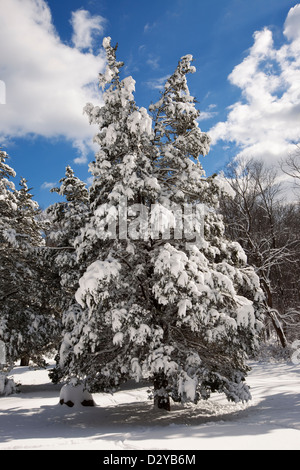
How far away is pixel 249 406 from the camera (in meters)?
10.3

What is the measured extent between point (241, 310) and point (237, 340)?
910mm

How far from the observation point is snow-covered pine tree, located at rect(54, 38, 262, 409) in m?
7.71

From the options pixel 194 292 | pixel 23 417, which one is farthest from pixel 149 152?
pixel 23 417

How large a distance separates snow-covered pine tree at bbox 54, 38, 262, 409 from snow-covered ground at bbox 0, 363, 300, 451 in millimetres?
843

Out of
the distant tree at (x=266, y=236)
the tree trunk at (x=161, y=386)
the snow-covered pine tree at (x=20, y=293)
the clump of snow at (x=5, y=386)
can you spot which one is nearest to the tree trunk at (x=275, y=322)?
the distant tree at (x=266, y=236)

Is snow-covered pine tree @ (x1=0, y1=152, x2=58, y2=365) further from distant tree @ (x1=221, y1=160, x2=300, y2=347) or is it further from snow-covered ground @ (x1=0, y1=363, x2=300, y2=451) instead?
distant tree @ (x1=221, y1=160, x2=300, y2=347)

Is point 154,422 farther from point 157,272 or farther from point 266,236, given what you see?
point 266,236

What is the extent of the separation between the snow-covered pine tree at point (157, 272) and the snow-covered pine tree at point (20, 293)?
10.9 ft

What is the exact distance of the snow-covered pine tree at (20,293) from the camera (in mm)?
11961

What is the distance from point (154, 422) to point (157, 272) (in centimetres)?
409

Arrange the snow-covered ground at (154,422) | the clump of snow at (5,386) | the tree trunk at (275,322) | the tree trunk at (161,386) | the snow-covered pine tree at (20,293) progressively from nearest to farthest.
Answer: the snow-covered ground at (154,422), the tree trunk at (161,386), the snow-covered pine tree at (20,293), the clump of snow at (5,386), the tree trunk at (275,322)

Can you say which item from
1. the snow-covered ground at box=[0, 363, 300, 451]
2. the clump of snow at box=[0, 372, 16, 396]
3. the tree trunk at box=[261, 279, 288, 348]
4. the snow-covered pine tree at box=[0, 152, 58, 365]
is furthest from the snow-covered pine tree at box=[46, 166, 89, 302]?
the tree trunk at box=[261, 279, 288, 348]

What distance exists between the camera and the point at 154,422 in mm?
8602

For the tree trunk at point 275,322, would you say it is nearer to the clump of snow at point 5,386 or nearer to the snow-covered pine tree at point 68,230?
the snow-covered pine tree at point 68,230
